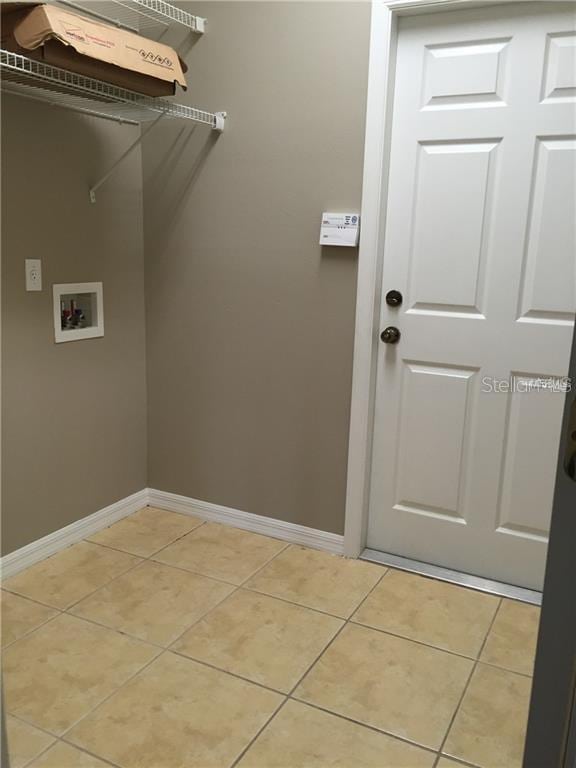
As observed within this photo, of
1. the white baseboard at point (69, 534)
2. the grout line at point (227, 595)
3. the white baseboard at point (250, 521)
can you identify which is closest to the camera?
the grout line at point (227, 595)

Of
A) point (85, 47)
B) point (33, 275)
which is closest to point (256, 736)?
point (33, 275)

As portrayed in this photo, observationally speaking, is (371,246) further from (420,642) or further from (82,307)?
(420,642)

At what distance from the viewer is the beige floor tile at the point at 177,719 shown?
167cm

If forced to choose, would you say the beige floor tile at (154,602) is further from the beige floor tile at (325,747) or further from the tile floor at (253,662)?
the beige floor tile at (325,747)

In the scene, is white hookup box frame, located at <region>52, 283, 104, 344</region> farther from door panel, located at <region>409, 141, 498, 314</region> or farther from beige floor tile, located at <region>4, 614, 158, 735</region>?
door panel, located at <region>409, 141, 498, 314</region>

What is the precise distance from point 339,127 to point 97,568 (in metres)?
1.97

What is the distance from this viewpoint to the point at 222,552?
274cm

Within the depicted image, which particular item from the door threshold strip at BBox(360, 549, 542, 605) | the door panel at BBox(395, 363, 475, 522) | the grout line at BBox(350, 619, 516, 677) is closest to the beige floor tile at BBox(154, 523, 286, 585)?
the door threshold strip at BBox(360, 549, 542, 605)

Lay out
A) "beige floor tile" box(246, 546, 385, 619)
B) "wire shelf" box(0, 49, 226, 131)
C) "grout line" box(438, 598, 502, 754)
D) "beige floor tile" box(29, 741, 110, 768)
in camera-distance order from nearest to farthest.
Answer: "beige floor tile" box(29, 741, 110, 768)
"grout line" box(438, 598, 502, 754)
"wire shelf" box(0, 49, 226, 131)
"beige floor tile" box(246, 546, 385, 619)

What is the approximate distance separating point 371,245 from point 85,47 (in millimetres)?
1168

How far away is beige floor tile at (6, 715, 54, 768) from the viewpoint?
65.0 inches

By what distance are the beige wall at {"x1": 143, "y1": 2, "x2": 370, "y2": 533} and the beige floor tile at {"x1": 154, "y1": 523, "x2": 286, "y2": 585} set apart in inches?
5.2

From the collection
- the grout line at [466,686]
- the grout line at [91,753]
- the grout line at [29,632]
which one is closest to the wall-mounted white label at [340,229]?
the grout line at [466,686]

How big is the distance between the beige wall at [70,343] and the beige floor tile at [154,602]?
43cm
